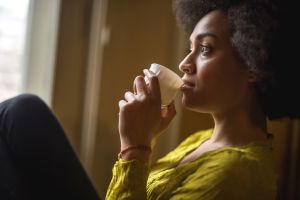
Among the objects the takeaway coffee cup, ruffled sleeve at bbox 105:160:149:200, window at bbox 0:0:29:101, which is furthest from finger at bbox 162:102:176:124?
window at bbox 0:0:29:101

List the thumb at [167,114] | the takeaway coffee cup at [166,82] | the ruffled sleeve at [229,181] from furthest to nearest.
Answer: the thumb at [167,114] < the takeaway coffee cup at [166,82] < the ruffled sleeve at [229,181]

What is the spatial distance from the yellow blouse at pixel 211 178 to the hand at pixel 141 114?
0.05 metres

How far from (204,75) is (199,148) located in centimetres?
22

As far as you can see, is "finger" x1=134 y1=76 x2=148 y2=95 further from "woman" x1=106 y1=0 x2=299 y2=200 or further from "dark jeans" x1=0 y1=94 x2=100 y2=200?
"dark jeans" x1=0 y1=94 x2=100 y2=200

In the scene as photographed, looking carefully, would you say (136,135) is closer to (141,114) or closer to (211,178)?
(141,114)

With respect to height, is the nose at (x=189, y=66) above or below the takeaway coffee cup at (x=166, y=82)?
above

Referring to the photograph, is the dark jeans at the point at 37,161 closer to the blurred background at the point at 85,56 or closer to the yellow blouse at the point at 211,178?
the yellow blouse at the point at 211,178

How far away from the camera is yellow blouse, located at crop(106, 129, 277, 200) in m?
0.81

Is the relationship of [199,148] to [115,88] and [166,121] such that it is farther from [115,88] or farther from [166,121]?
[115,88]

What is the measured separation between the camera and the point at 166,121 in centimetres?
106

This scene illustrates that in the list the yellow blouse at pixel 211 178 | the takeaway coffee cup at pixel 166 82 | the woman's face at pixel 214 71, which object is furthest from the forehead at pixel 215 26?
the yellow blouse at pixel 211 178

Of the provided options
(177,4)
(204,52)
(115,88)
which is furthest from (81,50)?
(204,52)

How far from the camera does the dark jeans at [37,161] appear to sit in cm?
88

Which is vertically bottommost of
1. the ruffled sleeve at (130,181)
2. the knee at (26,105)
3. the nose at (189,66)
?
the ruffled sleeve at (130,181)
